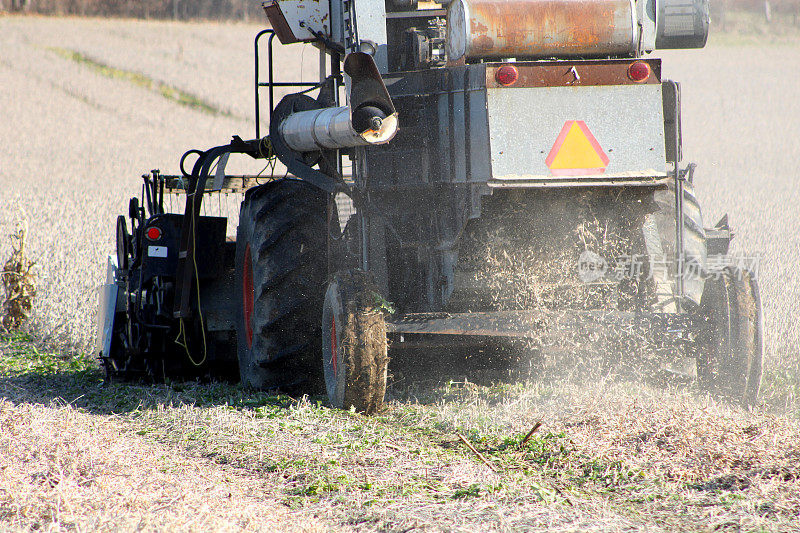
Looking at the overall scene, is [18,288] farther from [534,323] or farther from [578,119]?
[578,119]

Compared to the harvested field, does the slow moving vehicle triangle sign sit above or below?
above

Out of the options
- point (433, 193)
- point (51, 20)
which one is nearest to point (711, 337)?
point (433, 193)

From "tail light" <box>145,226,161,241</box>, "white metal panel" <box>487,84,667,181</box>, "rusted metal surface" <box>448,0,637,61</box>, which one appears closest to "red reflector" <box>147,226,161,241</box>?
"tail light" <box>145,226,161,241</box>

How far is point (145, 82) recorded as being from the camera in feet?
93.5

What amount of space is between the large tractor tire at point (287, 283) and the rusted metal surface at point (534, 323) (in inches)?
32.8

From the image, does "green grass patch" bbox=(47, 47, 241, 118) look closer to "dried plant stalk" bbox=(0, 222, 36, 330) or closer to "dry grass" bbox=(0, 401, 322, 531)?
"dried plant stalk" bbox=(0, 222, 36, 330)

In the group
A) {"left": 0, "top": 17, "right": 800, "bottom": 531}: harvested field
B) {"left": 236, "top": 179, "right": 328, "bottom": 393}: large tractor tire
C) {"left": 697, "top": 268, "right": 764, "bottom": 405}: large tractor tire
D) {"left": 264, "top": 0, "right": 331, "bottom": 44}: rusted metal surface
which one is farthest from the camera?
{"left": 264, "top": 0, "right": 331, "bottom": 44}: rusted metal surface

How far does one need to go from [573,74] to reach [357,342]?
1790 millimetres

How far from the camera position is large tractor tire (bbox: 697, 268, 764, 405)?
191 inches

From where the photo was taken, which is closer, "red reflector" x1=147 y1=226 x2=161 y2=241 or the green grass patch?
"red reflector" x1=147 y1=226 x2=161 y2=241

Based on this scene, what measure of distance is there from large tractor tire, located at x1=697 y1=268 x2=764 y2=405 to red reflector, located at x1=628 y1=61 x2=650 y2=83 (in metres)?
1.20

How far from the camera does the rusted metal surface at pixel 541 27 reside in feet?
15.4

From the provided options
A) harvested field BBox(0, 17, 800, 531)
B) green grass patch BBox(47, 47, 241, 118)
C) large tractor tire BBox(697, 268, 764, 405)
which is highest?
green grass patch BBox(47, 47, 241, 118)

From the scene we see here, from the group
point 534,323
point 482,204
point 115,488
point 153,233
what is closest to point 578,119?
point 482,204
